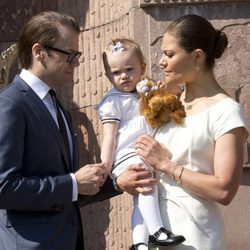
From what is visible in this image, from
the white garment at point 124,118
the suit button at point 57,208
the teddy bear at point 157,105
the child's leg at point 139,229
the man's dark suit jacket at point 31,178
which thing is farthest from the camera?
the white garment at point 124,118

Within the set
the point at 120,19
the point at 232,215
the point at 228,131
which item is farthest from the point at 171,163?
the point at 120,19

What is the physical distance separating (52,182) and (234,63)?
214 centimetres

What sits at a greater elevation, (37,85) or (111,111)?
(37,85)

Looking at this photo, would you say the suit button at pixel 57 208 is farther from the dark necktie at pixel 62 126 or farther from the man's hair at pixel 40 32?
the man's hair at pixel 40 32

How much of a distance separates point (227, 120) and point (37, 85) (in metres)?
0.76

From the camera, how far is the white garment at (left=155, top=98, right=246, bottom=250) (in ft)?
11.3

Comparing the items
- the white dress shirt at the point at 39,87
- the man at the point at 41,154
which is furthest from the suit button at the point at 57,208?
the white dress shirt at the point at 39,87

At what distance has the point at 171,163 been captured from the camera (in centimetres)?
348

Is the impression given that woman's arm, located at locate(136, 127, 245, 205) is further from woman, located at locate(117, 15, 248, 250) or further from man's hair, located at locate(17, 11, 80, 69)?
man's hair, located at locate(17, 11, 80, 69)

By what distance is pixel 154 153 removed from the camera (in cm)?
353

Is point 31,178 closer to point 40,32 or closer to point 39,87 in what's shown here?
point 39,87

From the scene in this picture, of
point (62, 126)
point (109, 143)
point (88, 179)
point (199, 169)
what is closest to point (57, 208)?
point (88, 179)

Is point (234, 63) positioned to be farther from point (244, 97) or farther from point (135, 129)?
point (135, 129)

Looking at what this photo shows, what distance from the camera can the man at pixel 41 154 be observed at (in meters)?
3.25
